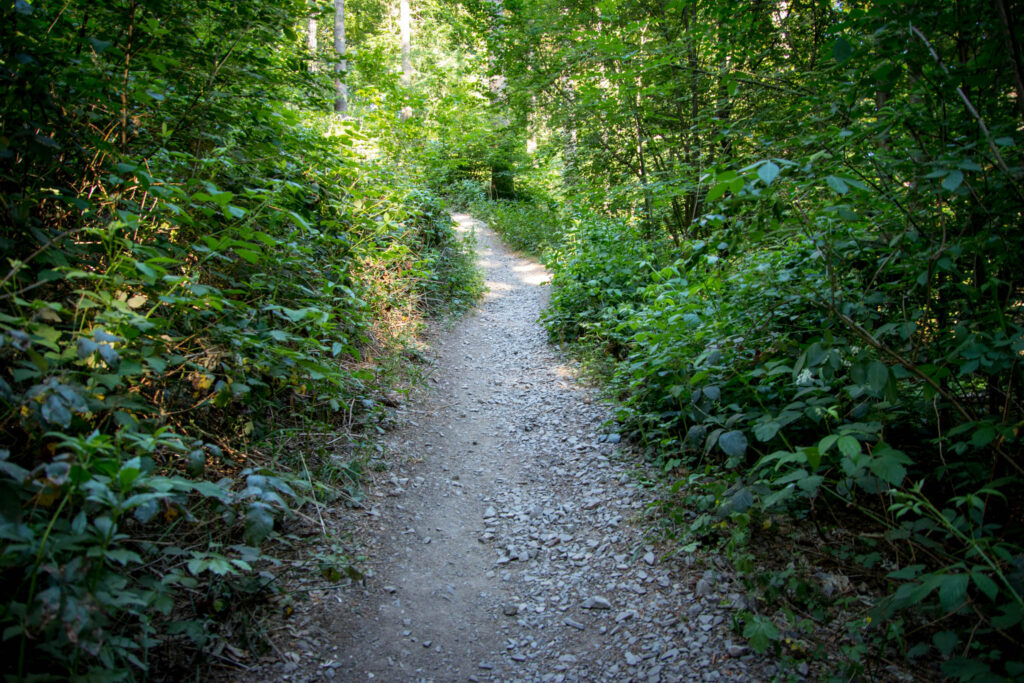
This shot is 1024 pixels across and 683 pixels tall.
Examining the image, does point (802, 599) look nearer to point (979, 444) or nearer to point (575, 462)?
point (979, 444)

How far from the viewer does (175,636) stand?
2.47 m

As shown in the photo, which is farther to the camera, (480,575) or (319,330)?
(319,330)

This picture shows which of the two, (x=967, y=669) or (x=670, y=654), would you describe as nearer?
(x=967, y=669)

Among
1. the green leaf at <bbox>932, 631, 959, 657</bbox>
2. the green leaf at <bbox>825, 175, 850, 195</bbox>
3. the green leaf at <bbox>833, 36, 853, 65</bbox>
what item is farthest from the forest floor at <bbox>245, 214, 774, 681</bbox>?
the green leaf at <bbox>833, 36, 853, 65</bbox>

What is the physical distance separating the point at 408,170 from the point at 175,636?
9.60 metres

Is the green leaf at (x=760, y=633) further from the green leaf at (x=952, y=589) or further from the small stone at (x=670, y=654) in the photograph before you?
the green leaf at (x=952, y=589)

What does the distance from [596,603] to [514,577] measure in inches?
25.1

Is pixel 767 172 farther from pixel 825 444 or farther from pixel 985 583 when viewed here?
pixel 985 583

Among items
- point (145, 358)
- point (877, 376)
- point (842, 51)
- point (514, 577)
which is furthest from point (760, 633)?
point (145, 358)

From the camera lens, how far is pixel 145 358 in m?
2.50

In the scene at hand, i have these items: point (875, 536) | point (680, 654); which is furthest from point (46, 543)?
point (875, 536)

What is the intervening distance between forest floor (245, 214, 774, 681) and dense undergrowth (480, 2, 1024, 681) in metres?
0.34

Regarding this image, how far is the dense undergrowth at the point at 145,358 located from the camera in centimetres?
188

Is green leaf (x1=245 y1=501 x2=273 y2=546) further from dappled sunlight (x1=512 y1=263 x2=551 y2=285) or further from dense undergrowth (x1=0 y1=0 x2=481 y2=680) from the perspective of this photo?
dappled sunlight (x1=512 y1=263 x2=551 y2=285)
